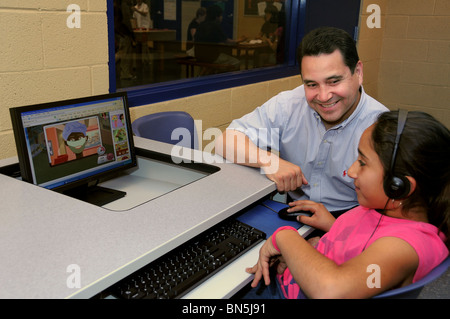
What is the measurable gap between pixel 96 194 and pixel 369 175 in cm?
85

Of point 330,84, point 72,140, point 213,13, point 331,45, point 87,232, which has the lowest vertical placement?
point 87,232

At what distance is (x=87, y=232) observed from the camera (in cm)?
91

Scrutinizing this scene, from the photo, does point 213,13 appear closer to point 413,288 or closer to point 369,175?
point 369,175

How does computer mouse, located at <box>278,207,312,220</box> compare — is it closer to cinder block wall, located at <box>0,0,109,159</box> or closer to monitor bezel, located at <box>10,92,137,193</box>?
monitor bezel, located at <box>10,92,137,193</box>

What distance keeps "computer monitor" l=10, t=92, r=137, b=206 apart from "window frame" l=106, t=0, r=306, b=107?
0.66 metres

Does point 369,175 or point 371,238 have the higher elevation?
point 369,175

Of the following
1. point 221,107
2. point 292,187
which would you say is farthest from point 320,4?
point 292,187

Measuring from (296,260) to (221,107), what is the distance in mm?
1944

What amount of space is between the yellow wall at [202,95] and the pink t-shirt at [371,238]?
4.00 feet

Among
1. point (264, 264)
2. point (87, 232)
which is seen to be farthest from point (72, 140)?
point (264, 264)

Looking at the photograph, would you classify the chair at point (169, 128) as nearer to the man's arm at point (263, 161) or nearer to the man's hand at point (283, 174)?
the man's arm at point (263, 161)

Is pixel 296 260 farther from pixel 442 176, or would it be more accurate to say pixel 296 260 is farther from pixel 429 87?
pixel 429 87

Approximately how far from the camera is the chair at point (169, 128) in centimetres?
191

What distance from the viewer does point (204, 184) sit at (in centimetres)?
121
